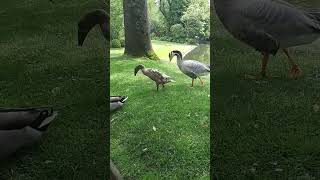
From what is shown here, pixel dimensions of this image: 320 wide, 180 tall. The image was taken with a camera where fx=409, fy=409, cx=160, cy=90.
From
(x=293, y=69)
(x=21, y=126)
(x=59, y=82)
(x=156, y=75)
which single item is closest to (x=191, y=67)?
(x=156, y=75)

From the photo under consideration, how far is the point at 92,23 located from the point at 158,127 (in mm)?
729

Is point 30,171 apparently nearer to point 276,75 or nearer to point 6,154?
point 6,154

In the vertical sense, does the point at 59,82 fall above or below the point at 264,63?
below

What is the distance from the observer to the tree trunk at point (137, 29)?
2545 millimetres

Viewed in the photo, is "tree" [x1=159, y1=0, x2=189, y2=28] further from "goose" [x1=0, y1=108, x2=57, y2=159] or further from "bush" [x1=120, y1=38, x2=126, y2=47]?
"goose" [x1=0, y1=108, x2=57, y2=159]

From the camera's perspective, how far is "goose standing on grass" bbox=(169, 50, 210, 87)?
243cm

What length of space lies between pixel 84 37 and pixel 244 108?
104 centimetres

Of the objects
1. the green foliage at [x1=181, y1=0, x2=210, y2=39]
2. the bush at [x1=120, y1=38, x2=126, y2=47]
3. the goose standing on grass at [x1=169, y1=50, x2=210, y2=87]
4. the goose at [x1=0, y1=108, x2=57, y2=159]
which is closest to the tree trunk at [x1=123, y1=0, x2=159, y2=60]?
the bush at [x1=120, y1=38, x2=126, y2=47]

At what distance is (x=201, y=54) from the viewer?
2.49 metres

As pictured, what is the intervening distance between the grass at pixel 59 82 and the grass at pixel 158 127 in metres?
0.11

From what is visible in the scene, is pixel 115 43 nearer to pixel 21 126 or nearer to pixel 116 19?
pixel 116 19

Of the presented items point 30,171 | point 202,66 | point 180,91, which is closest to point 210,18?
point 202,66

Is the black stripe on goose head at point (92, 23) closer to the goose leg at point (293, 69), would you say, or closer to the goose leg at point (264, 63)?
the goose leg at point (264, 63)

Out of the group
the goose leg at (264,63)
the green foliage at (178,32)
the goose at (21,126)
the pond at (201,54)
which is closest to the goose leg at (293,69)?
the goose leg at (264,63)
